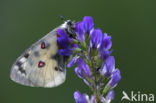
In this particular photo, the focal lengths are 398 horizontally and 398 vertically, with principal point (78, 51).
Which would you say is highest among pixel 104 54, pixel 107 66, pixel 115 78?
pixel 104 54

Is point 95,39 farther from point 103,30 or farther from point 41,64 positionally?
point 103,30

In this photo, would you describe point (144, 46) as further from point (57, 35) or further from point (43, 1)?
point (57, 35)

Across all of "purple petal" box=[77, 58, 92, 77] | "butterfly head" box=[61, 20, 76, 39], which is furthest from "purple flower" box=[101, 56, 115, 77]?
"butterfly head" box=[61, 20, 76, 39]

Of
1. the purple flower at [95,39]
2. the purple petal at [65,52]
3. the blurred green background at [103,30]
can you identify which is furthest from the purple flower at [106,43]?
the blurred green background at [103,30]

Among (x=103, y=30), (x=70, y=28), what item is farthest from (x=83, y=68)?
(x=103, y=30)

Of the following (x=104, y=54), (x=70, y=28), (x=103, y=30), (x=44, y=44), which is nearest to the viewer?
(x=104, y=54)

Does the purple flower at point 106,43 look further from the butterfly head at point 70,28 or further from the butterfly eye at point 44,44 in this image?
the butterfly eye at point 44,44

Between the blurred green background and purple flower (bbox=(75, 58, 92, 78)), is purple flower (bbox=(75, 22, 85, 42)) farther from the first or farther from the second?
the blurred green background
